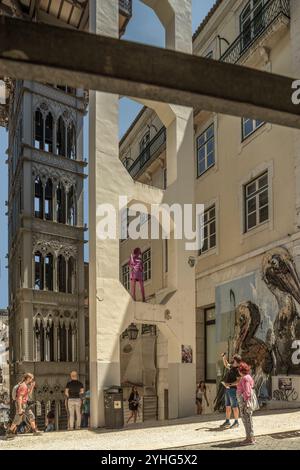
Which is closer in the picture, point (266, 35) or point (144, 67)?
point (144, 67)

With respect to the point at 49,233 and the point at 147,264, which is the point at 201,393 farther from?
the point at 49,233

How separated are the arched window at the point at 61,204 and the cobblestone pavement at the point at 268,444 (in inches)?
1238

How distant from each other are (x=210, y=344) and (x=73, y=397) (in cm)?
1041

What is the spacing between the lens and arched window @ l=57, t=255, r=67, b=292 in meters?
41.0

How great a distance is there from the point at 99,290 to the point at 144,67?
14869 mm

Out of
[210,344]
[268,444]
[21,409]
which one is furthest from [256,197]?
[268,444]

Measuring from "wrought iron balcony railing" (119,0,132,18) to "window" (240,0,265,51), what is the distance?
37.7 ft

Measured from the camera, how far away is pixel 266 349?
20109mm

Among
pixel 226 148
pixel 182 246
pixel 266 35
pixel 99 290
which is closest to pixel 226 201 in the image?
pixel 226 148

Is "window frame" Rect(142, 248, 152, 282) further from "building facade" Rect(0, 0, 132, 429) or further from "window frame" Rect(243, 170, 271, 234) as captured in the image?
"window frame" Rect(243, 170, 271, 234)

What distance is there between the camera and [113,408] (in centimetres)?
1734

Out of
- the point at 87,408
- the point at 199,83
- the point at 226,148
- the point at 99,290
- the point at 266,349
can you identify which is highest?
the point at 226,148

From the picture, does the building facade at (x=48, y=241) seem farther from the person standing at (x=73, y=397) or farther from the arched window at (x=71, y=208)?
the person standing at (x=73, y=397)
